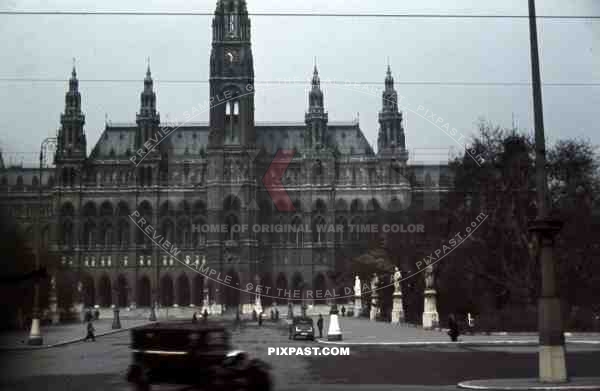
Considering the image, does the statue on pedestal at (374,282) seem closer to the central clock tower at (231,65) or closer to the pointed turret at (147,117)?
the central clock tower at (231,65)

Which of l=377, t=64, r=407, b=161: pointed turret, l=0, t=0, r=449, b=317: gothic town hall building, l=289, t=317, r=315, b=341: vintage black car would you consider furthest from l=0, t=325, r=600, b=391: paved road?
l=377, t=64, r=407, b=161: pointed turret

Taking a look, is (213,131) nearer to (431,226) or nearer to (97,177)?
(97,177)

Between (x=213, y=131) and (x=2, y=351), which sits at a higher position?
(x=213, y=131)

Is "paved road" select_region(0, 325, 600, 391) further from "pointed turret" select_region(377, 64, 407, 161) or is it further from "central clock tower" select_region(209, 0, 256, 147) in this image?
"pointed turret" select_region(377, 64, 407, 161)

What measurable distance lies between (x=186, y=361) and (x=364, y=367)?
9.85m

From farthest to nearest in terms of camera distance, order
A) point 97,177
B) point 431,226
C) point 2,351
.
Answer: point 97,177 < point 431,226 < point 2,351

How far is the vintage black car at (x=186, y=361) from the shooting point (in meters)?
10.4

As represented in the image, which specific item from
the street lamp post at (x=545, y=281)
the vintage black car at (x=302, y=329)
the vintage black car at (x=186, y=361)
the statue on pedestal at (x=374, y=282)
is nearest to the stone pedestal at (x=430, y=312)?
the vintage black car at (x=302, y=329)

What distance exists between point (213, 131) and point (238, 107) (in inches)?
161

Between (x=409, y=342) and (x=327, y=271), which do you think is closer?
(x=409, y=342)

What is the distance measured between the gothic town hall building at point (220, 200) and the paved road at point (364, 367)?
240ft

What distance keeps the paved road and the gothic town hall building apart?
2880 inches

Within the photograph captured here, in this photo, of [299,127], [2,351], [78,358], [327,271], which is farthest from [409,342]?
[299,127]

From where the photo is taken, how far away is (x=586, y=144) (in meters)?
44.1
